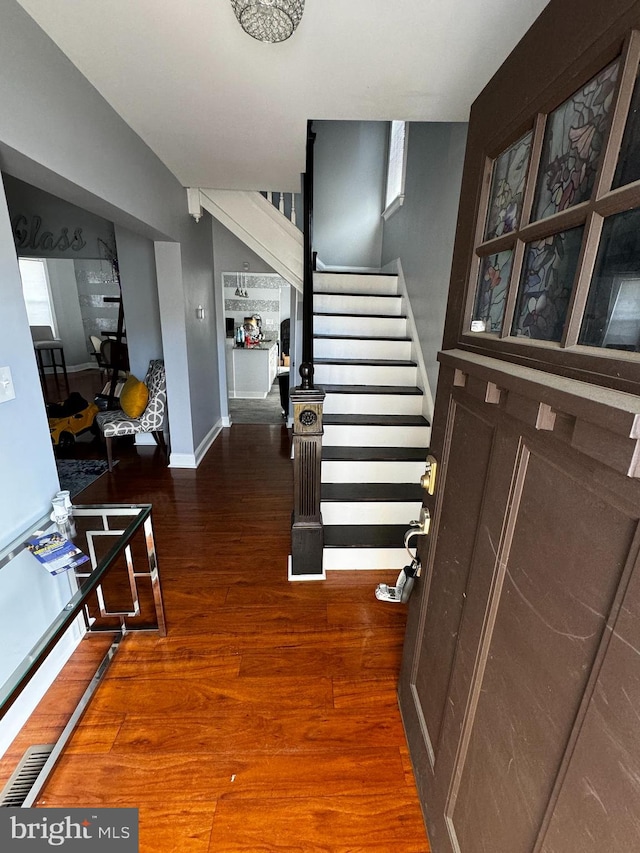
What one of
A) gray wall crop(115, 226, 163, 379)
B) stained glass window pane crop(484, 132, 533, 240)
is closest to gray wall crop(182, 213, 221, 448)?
gray wall crop(115, 226, 163, 379)

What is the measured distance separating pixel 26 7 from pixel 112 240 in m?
4.17

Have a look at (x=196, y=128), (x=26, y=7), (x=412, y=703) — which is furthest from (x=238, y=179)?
(x=412, y=703)

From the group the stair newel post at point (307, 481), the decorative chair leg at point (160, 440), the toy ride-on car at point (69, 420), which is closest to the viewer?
the stair newel post at point (307, 481)

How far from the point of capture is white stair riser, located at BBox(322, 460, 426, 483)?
8.25 ft

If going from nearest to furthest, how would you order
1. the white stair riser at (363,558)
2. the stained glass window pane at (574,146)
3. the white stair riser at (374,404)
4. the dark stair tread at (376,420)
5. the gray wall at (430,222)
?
1. the stained glass window pane at (574,146)
2. the white stair riser at (363,558)
3. the gray wall at (430,222)
4. the dark stair tread at (376,420)
5. the white stair riser at (374,404)

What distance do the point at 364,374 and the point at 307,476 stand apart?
1307 mm

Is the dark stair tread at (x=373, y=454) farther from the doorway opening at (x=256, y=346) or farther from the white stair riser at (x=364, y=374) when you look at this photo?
the doorway opening at (x=256, y=346)

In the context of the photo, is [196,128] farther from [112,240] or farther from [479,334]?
[112,240]

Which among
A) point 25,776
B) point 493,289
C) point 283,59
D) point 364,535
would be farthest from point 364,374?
point 25,776

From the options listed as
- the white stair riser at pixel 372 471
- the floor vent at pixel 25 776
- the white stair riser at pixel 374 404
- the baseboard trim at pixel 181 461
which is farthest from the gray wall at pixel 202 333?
the floor vent at pixel 25 776

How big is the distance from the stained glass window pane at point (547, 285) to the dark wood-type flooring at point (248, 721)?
153 cm

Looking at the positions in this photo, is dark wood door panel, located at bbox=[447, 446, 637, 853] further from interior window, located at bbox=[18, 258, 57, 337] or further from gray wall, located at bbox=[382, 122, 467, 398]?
interior window, located at bbox=[18, 258, 57, 337]

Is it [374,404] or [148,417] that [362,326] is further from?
[148,417]

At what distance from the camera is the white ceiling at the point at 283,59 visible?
122 cm
